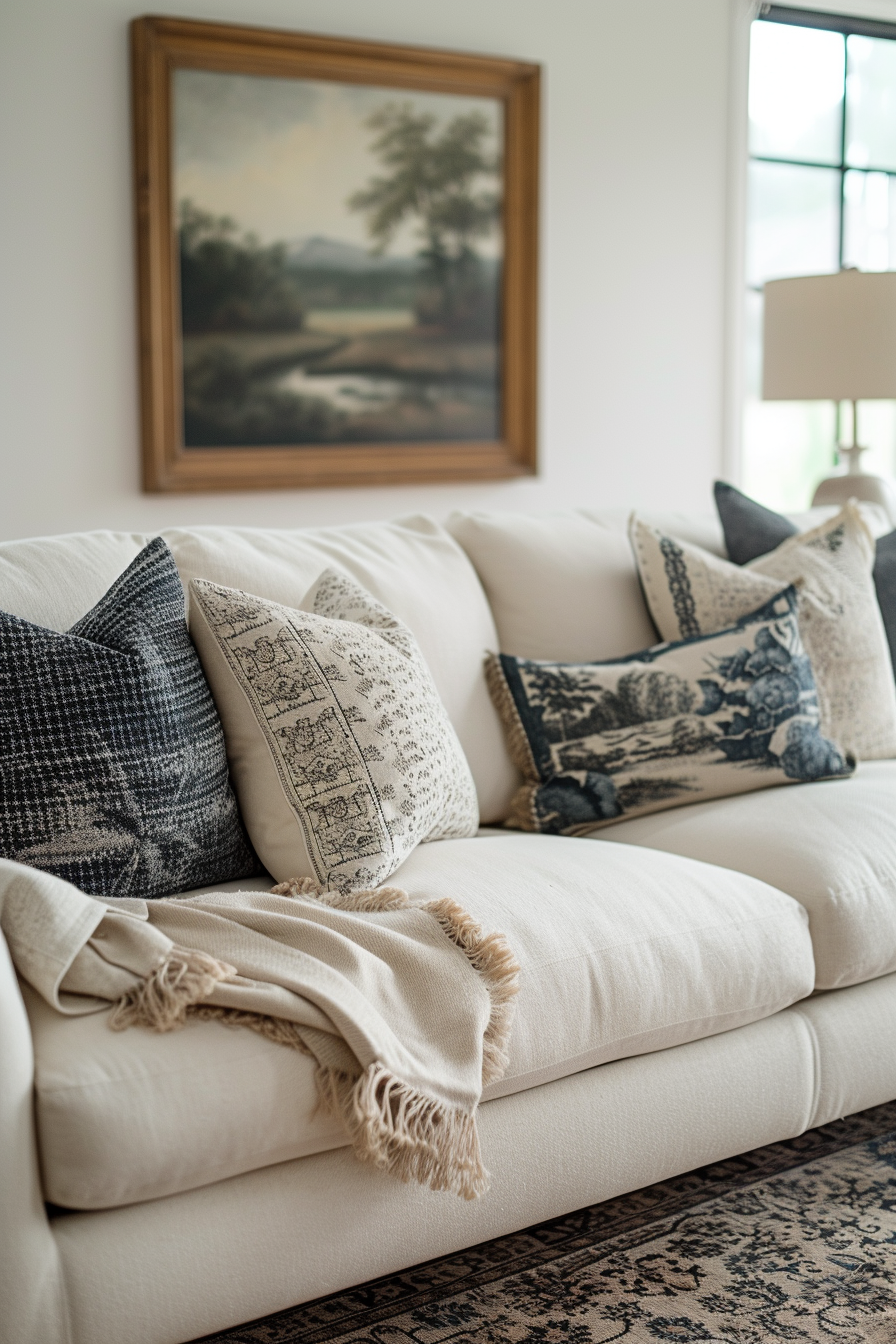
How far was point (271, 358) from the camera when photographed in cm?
362

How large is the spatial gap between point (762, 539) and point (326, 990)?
4.87 feet

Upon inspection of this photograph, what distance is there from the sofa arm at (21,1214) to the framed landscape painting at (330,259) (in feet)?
8.04

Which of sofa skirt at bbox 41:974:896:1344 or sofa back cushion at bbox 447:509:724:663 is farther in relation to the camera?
sofa back cushion at bbox 447:509:724:663

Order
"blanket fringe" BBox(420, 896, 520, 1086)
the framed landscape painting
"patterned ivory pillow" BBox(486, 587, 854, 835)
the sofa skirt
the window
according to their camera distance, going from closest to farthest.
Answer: the sofa skirt < "blanket fringe" BBox(420, 896, 520, 1086) < "patterned ivory pillow" BBox(486, 587, 854, 835) < the framed landscape painting < the window

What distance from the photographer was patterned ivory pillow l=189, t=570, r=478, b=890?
1.61 meters

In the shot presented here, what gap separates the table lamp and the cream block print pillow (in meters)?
0.68

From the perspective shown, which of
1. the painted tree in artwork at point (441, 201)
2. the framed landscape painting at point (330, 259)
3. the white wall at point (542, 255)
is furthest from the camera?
the painted tree in artwork at point (441, 201)

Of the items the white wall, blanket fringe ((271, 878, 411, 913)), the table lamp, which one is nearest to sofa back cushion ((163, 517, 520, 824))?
blanket fringe ((271, 878, 411, 913))

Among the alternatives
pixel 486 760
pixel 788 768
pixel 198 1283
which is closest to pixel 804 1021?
pixel 788 768

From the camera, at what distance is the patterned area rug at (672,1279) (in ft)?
4.70

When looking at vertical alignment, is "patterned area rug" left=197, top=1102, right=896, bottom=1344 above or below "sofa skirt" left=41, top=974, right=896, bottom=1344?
below

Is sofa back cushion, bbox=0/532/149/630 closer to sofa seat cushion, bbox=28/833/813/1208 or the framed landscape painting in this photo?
sofa seat cushion, bbox=28/833/813/1208

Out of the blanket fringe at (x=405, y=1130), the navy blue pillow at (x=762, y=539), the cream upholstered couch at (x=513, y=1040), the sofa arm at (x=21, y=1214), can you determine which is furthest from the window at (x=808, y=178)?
the sofa arm at (x=21, y=1214)

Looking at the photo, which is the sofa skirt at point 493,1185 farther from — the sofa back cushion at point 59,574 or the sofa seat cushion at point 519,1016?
the sofa back cushion at point 59,574
